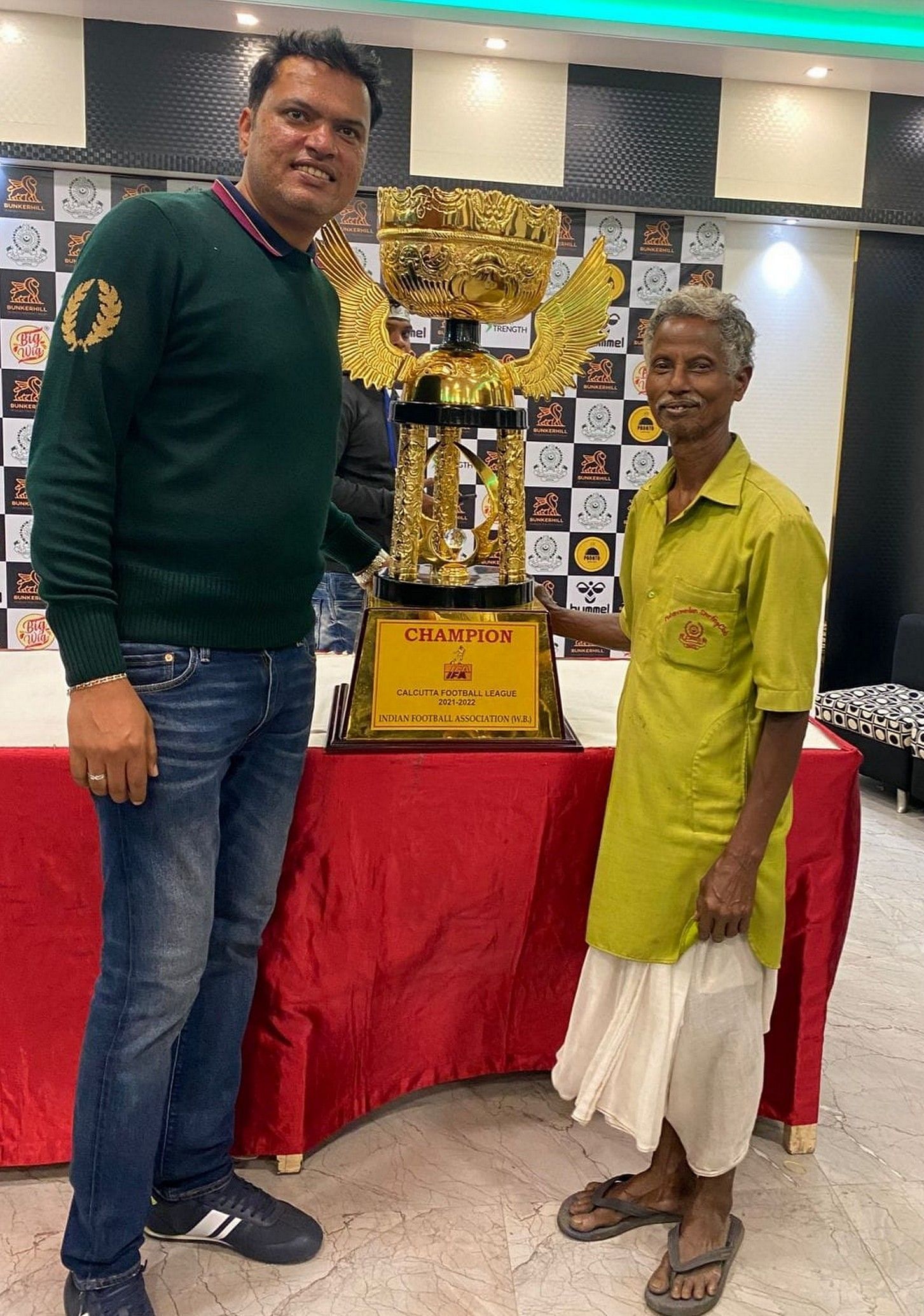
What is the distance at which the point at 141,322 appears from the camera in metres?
1.13

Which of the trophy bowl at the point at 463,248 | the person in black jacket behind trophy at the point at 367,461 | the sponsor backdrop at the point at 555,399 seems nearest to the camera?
the trophy bowl at the point at 463,248

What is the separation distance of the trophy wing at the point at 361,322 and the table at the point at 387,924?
588 mm

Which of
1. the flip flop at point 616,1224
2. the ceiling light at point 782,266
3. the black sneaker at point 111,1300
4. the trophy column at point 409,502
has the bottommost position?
the flip flop at point 616,1224

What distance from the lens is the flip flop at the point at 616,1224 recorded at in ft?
5.32

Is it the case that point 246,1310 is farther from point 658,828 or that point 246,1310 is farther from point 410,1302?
point 658,828

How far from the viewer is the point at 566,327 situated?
1.86 metres

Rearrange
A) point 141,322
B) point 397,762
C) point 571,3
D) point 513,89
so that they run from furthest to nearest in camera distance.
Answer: point 513,89 < point 571,3 < point 397,762 < point 141,322

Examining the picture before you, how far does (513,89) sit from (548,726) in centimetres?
280

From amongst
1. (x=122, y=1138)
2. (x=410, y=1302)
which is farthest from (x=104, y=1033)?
(x=410, y=1302)

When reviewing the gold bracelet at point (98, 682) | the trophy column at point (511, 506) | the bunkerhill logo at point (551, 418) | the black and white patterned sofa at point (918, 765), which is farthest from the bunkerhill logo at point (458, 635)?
the bunkerhill logo at point (551, 418)

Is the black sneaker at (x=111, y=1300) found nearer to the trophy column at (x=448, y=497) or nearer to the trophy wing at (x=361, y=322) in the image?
the trophy column at (x=448, y=497)

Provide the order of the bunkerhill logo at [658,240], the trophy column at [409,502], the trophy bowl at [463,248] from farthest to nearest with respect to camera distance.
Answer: the bunkerhill logo at [658,240]
the trophy column at [409,502]
the trophy bowl at [463,248]

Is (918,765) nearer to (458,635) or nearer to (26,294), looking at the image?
(458,635)

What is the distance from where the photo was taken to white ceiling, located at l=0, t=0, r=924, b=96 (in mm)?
3314
